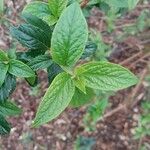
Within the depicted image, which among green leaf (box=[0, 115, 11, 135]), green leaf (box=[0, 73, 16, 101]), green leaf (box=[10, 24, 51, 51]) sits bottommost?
green leaf (box=[0, 115, 11, 135])

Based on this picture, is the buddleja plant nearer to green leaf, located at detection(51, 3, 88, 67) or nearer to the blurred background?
green leaf, located at detection(51, 3, 88, 67)

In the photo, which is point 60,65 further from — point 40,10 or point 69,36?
point 40,10

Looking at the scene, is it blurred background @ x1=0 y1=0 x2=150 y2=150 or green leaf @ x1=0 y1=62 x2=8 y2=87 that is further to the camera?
blurred background @ x1=0 y1=0 x2=150 y2=150

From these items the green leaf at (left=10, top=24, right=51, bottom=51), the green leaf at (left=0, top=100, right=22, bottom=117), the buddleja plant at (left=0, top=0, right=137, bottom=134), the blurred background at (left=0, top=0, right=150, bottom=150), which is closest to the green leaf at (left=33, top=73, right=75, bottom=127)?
the buddleja plant at (left=0, top=0, right=137, bottom=134)

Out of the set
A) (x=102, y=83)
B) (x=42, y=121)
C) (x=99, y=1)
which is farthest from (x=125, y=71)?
(x=99, y=1)

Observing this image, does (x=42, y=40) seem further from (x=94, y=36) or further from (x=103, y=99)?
(x=103, y=99)

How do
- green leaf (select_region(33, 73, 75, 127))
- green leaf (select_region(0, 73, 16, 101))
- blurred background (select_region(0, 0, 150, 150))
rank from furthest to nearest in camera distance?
blurred background (select_region(0, 0, 150, 150)) < green leaf (select_region(0, 73, 16, 101)) < green leaf (select_region(33, 73, 75, 127))
